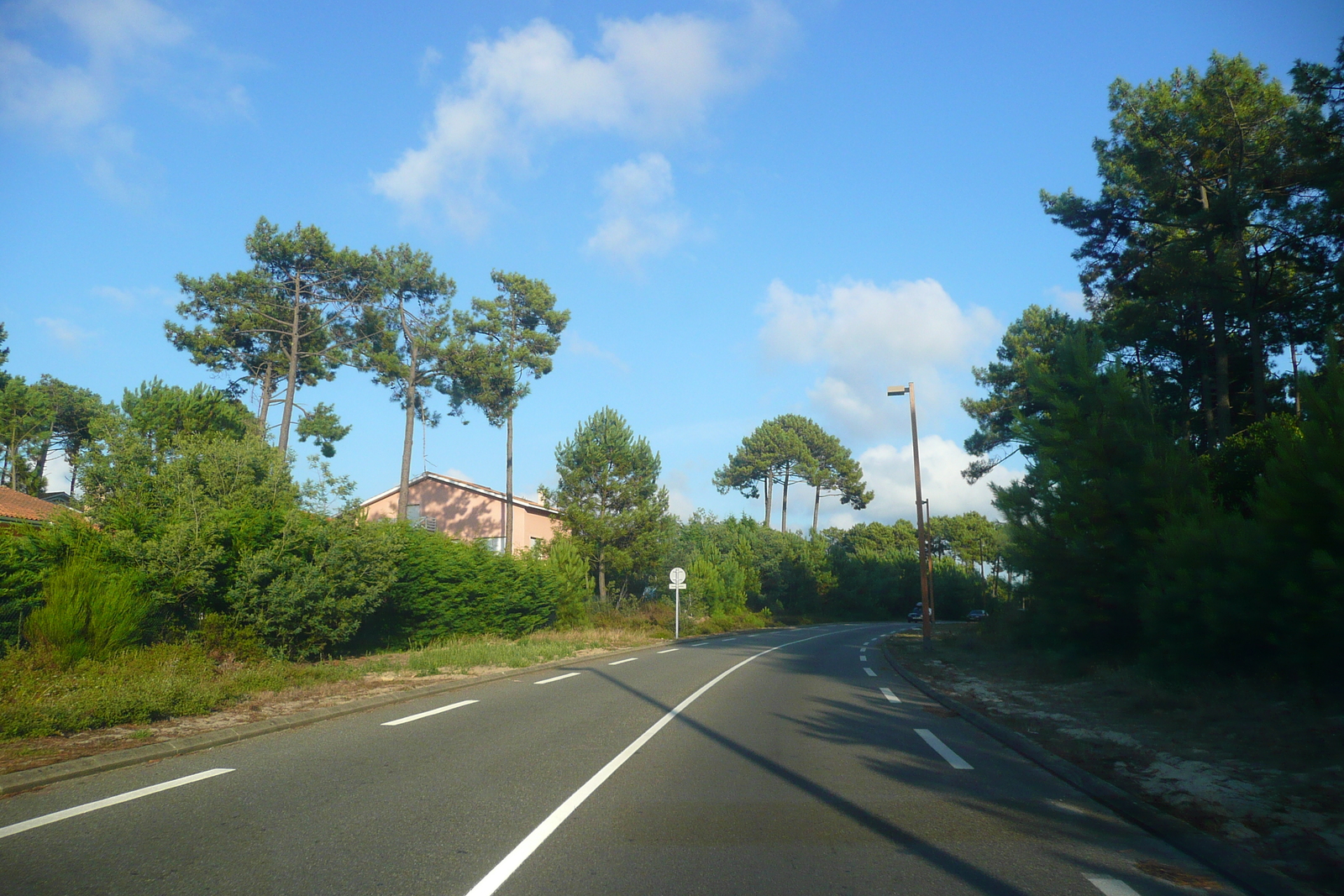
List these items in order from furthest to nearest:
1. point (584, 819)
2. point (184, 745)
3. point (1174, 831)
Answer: point (184, 745)
point (584, 819)
point (1174, 831)

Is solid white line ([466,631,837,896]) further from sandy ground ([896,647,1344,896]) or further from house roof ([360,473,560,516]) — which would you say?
house roof ([360,473,560,516])

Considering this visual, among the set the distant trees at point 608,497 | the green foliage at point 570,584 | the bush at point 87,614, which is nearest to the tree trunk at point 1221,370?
the bush at point 87,614

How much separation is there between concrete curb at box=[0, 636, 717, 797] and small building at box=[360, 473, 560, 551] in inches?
1317

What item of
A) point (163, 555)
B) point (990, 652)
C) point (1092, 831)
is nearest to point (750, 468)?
point (990, 652)

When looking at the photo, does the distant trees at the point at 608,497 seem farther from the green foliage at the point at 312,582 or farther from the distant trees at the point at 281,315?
the green foliage at the point at 312,582

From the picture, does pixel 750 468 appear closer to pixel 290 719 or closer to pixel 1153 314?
pixel 1153 314

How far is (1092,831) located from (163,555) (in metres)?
13.8

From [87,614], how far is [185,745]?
16.7 feet

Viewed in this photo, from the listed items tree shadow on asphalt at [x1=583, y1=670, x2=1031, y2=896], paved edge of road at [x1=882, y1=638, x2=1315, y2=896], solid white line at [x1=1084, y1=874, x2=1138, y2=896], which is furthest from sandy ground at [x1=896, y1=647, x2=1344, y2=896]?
tree shadow on asphalt at [x1=583, y1=670, x2=1031, y2=896]

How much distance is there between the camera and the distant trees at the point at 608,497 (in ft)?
131

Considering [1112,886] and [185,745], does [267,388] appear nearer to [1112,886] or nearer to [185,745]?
[185,745]

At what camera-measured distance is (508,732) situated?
30.3 feet

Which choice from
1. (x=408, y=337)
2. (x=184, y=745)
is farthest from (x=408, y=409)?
(x=184, y=745)

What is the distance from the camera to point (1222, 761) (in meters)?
7.18
